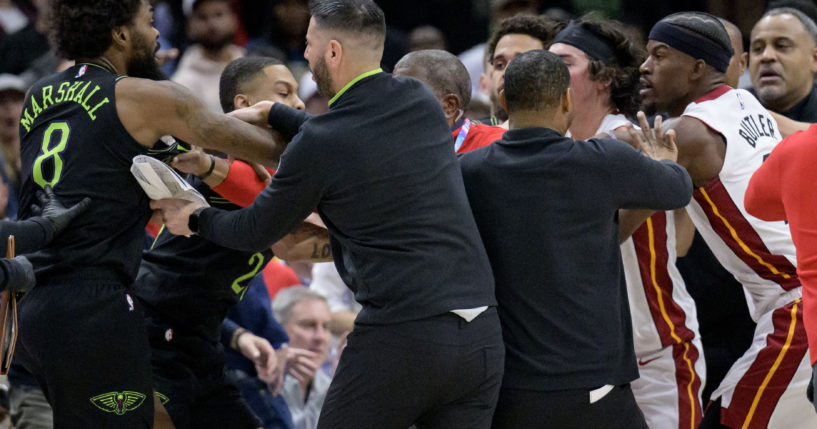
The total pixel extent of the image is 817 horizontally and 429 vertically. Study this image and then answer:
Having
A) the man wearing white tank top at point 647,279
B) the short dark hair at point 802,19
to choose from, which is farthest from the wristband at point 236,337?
the short dark hair at point 802,19

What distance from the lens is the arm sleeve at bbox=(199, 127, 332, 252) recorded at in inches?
152

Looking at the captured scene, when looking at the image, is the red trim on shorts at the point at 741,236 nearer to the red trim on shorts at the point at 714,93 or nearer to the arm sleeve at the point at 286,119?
the red trim on shorts at the point at 714,93

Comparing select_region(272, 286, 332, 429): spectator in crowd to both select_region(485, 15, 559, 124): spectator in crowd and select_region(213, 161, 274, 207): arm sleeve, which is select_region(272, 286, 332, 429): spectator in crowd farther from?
select_region(213, 161, 274, 207): arm sleeve

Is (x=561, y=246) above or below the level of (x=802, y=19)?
above

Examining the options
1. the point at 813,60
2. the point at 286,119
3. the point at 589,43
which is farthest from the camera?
the point at 813,60

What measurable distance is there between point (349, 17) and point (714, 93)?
1.80 metres

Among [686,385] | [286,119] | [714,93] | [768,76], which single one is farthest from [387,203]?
[768,76]

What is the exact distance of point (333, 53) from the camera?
4035mm

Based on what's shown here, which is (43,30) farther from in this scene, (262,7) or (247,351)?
(247,351)

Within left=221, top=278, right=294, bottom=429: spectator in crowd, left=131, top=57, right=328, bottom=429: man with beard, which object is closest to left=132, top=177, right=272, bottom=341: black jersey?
left=131, top=57, right=328, bottom=429: man with beard

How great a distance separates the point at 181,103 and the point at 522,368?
1.59 m

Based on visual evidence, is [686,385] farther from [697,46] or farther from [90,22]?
[90,22]

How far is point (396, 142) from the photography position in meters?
3.89

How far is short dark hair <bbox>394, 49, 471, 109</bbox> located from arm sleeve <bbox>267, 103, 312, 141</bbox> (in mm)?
835
